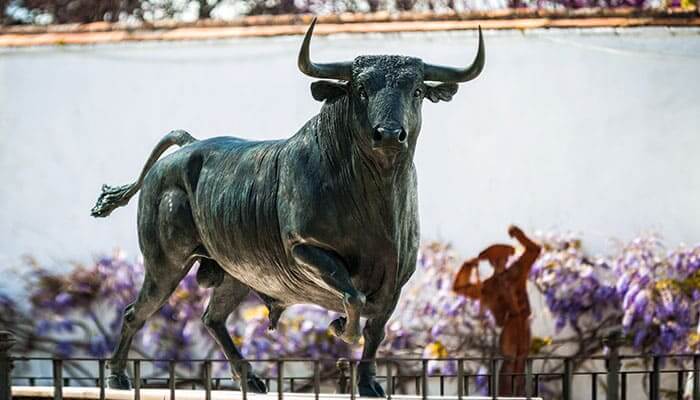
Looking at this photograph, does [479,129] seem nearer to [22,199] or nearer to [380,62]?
[22,199]

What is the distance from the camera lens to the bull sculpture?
7.83 m

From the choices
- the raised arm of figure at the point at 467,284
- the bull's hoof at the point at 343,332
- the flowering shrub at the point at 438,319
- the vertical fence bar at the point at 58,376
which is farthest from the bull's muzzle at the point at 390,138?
the flowering shrub at the point at 438,319

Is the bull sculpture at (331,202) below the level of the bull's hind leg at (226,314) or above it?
above

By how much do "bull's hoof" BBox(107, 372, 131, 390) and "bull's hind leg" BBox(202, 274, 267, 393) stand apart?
0.53 m

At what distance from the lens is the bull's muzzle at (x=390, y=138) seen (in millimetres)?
7539

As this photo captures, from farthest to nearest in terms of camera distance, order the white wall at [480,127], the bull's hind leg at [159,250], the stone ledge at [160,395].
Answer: the white wall at [480,127], the bull's hind leg at [159,250], the stone ledge at [160,395]

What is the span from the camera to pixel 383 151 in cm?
762

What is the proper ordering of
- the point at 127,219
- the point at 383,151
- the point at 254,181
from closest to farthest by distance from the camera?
the point at 383,151 → the point at 254,181 → the point at 127,219

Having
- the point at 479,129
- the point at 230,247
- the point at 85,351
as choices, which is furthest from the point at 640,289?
the point at 230,247

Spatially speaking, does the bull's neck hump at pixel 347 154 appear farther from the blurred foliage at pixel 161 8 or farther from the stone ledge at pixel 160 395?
the blurred foliage at pixel 161 8

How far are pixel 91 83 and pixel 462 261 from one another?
367cm

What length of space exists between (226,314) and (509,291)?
17.0 ft

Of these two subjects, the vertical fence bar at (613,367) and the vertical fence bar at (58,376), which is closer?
the vertical fence bar at (613,367)

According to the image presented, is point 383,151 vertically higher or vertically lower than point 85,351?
higher
